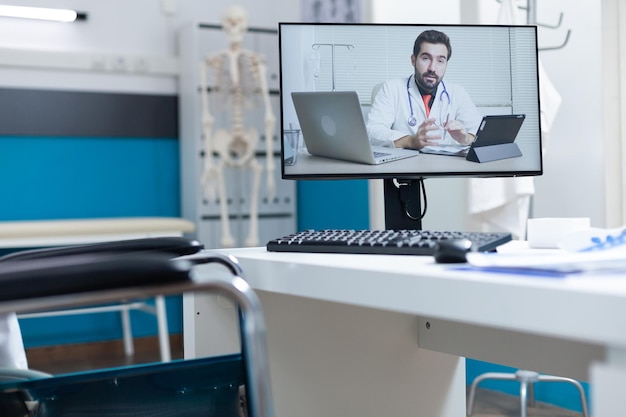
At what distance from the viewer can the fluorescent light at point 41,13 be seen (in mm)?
4215

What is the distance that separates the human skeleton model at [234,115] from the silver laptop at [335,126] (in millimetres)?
2656

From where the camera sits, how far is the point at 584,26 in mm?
2877

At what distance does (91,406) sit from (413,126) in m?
0.81

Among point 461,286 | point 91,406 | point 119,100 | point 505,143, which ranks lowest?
point 91,406

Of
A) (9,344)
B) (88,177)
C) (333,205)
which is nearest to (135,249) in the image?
(9,344)

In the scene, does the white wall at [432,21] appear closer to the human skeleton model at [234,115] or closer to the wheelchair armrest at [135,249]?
the human skeleton model at [234,115]

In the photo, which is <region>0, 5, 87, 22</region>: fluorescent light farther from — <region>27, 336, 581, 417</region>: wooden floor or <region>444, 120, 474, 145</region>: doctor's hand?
<region>444, 120, 474, 145</region>: doctor's hand

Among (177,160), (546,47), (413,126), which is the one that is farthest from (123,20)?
(413,126)

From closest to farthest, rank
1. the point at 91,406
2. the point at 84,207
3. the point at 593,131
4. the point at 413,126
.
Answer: the point at 91,406, the point at 413,126, the point at 593,131, the point at 84,207

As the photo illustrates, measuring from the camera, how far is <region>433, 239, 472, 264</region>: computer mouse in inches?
39.5

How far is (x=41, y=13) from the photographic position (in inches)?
168

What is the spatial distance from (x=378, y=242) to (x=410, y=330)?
1.71 ft

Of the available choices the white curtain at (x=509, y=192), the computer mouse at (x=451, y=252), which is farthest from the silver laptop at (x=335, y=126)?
the white curtain at (x=509, y=192)

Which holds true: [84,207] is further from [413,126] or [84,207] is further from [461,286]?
[461,286]
